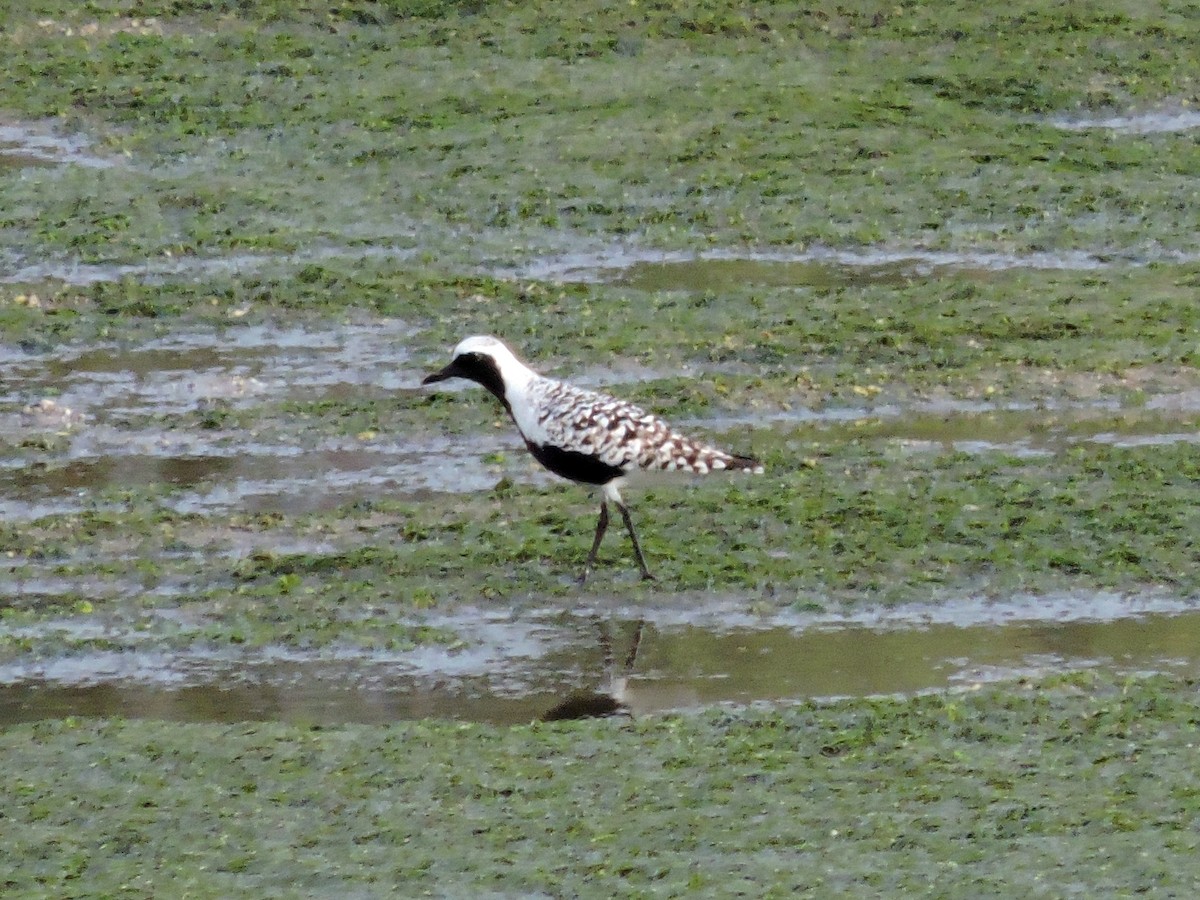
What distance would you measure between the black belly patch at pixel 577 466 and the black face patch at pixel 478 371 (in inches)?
21.1

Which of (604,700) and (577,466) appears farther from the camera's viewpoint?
(577,466)

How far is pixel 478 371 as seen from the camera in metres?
11.0

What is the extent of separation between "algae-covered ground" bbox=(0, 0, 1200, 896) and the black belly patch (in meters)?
0.33

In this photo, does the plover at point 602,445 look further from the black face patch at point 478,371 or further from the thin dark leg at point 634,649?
the thin dark leg at point 634,649

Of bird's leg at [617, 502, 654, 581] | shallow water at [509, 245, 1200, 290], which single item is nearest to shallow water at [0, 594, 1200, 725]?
bird's leg at [617, 502, 654, 581]

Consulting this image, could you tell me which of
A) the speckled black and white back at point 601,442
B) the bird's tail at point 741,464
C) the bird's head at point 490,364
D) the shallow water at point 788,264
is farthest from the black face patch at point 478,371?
the shallow water at point 788,264

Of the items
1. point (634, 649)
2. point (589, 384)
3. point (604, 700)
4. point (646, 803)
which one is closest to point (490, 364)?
point (589, 384)

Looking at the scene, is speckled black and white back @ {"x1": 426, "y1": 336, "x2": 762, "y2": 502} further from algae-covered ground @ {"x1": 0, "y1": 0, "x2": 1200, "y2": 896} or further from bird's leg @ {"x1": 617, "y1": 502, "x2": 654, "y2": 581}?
algae-covered ground @ {"x1": 0, "y1": 0, "x2": 1200, "y2": 896}

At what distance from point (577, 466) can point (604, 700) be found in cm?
185

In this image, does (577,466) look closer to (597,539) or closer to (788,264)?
(597,539)

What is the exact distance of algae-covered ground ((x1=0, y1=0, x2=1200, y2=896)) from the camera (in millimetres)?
7355

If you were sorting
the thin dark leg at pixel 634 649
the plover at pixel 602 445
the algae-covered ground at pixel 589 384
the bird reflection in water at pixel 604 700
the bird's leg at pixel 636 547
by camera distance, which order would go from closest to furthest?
the algae-covered ground at pixel 589 384, the bird reflection in water at pixel 604 700, the thin dark leg at pixel 634 649, the bird's leg at pixel 636 547, the plover at pixel 602 445

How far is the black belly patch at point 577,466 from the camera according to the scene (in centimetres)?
1026

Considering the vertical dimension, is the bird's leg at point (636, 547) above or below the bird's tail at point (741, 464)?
below
